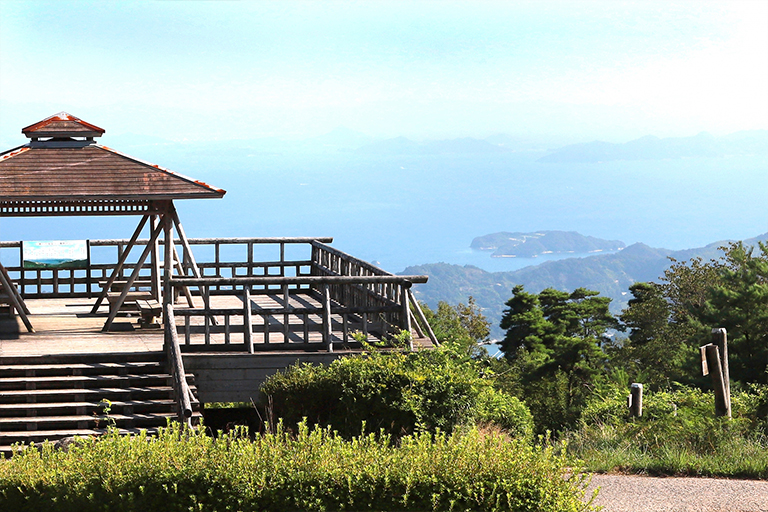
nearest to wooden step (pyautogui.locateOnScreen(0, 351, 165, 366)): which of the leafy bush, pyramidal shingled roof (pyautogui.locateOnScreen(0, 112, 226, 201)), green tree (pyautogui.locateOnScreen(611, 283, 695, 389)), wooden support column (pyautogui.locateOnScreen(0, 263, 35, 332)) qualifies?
wooden support column (pyautogui.locateOnScreen(0, 263, 35, 332))

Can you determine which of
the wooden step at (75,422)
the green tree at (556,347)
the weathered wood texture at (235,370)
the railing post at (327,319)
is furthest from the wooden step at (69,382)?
the green tree at (556,347)

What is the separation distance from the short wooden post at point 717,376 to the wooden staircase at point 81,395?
699cm

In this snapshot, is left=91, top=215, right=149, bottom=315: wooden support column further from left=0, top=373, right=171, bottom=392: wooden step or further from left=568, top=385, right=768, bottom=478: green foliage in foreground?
left=568, top=385, right=768, bottom=478: green foliage in foreground

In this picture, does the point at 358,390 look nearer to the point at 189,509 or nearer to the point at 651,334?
the point at 189,509

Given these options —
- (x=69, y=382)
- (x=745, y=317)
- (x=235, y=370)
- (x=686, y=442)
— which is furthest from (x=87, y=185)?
(x=745, y=317)

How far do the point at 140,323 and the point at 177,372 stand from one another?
3.80 meters

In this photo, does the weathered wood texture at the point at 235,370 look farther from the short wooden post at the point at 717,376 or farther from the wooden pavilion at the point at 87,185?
the short wooden post at the point at 717,376

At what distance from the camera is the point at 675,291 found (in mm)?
60312

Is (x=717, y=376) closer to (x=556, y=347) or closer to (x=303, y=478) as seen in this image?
(x=303, y=478)

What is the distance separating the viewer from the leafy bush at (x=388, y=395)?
11422 mm

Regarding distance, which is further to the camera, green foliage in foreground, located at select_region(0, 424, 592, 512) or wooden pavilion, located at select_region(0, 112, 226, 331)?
wooden pavilion, located at select_region(0, 112, 226, 331)

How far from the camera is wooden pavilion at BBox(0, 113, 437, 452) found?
12.8 meters

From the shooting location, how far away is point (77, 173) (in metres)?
16.3

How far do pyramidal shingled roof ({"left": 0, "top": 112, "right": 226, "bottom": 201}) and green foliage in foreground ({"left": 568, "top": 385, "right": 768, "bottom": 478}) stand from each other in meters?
8.24
